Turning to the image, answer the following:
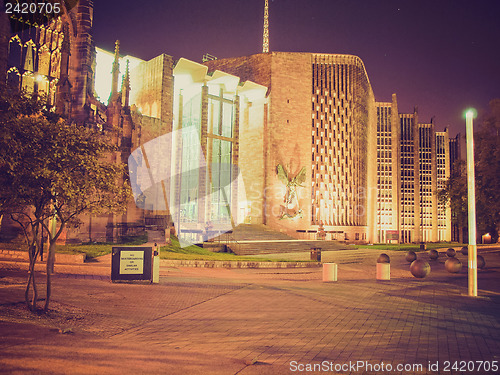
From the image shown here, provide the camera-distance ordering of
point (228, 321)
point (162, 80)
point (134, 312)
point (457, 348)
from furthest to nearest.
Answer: point (162, 80)
point (134, 312)
point (228, 321)
point (457, 348)

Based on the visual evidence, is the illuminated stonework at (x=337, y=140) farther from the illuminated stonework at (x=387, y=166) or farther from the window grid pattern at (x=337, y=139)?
the illuminated stonework at (x=387, y=166)

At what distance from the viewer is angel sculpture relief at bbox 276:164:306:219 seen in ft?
170

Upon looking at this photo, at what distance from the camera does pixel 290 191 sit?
171 ft

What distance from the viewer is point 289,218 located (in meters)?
50.8

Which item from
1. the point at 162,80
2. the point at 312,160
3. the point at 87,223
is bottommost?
the point at 87,223

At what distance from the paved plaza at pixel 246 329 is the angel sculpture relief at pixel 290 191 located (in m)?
37.2

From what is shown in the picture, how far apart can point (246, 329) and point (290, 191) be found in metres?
44.4

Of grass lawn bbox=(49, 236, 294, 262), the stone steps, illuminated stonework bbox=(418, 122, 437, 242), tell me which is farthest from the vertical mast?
grass lawn bbox=(49, 236, 294, 262)

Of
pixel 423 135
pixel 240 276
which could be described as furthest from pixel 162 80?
pixel 423 135

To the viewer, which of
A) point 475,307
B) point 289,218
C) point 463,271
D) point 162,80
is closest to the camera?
point 475,307

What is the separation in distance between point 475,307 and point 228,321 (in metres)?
7.16

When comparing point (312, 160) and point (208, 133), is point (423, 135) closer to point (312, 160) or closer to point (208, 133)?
point (312, 160)

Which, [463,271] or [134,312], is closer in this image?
[134,312]

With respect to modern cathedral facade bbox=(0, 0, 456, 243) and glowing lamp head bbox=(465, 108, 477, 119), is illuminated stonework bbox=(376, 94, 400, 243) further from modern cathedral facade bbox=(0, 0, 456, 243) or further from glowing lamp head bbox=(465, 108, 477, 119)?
glowing lamp head bbox=(465, 108, 477, 119)
